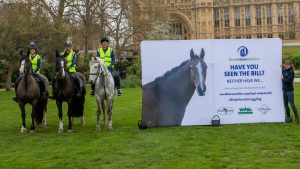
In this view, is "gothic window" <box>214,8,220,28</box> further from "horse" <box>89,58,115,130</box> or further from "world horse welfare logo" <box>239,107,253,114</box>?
"horse" <box>89,58,115,130</box>

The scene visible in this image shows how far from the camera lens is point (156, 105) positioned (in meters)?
14.1

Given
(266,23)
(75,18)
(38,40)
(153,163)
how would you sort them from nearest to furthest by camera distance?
1. (153,163)
2. (38,40)
3. (75,18)
4. (266,23)

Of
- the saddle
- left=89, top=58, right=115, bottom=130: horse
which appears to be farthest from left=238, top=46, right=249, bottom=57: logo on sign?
the saddle

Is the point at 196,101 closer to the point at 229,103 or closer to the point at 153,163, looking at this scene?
the point at 229,103

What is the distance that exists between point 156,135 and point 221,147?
2602 millimetres

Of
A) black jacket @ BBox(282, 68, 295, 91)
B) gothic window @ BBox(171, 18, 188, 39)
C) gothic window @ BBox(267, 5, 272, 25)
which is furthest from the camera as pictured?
gothic window @ BBox(171, 18, 188, 39)

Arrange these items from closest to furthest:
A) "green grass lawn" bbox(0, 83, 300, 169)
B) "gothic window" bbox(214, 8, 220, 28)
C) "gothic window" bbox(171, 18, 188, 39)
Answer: "green grass lawn" bbox(0, 83, 300, 169)
"gothic window" bbox(214, 8, 220, 28)
"gothic window" bbox(171, 18, 188, 39)

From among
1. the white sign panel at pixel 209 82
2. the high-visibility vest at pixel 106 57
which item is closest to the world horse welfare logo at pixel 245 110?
the white sign panel at pixel 209 82

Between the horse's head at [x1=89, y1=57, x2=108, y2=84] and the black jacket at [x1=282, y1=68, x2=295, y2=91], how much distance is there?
5.46 m

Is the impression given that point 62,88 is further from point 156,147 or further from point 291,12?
point 291,12

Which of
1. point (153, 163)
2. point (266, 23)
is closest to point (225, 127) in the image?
point (153, 163)

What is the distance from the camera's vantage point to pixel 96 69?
13438 millimetres

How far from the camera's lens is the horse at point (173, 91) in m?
14.1

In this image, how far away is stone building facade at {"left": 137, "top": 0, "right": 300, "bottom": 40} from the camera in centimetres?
8094
